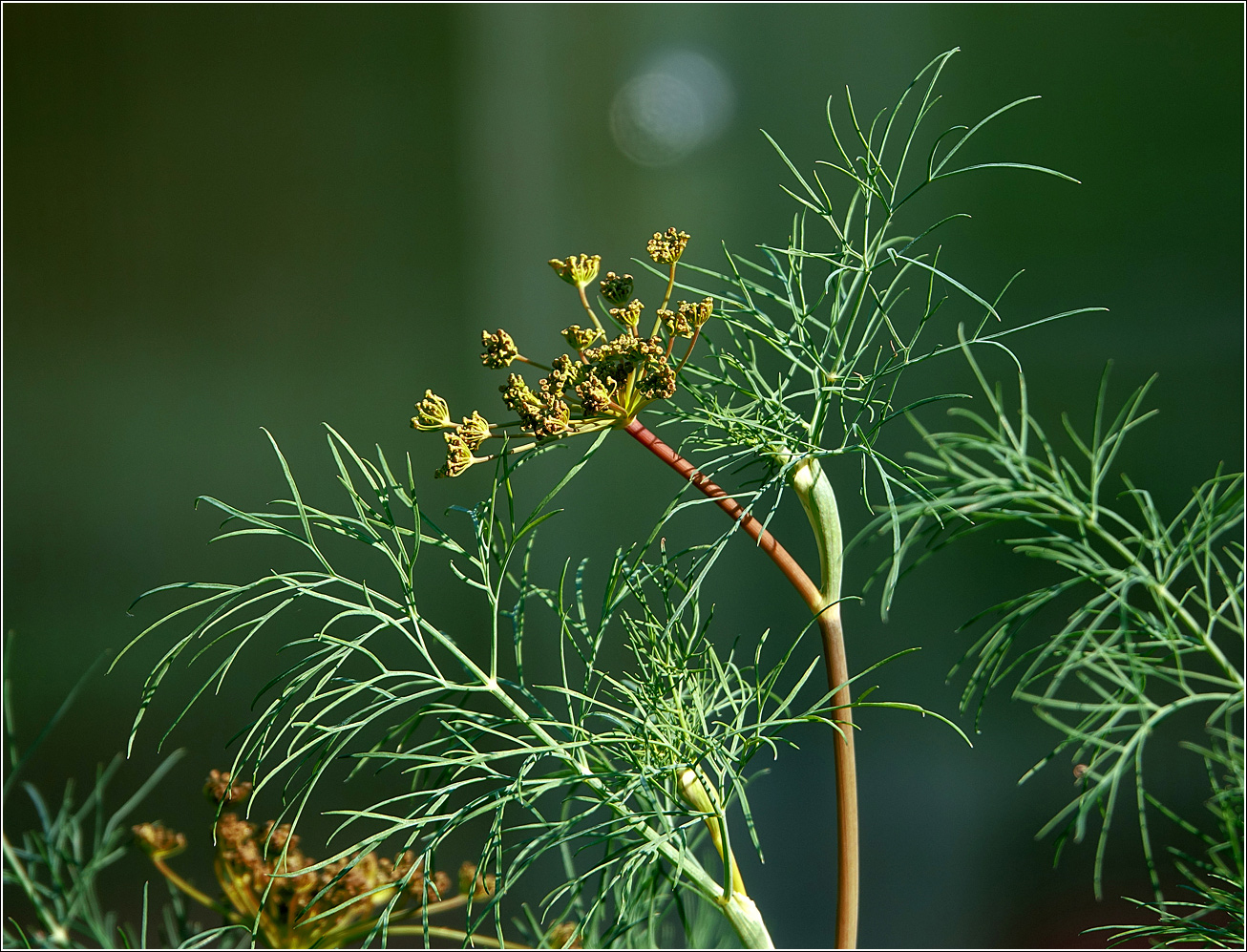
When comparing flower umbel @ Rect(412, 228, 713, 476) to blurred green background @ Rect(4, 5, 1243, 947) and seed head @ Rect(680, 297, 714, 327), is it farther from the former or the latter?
blurred green background @ Rect(4, 5, 1243, 947)

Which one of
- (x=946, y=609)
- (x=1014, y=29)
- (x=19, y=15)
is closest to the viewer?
(x=1014, y=29)

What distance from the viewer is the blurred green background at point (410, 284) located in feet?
2.77

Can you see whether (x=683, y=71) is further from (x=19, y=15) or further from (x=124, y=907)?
(x=124, y=907)

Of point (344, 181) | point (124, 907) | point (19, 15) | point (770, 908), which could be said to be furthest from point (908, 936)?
point (19, 15)

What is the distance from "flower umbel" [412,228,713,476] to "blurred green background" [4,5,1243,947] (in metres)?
0.61

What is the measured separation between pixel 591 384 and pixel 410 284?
82 cm

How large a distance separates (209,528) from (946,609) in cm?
80

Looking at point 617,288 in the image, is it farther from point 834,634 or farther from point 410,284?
point 410,284

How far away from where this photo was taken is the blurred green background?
846 mm

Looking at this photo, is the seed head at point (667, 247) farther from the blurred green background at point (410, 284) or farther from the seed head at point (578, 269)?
the blurred green background at point (410, 284)

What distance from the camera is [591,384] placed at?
9.1 inches

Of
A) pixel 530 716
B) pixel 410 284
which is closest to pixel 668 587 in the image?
pixel 530 716

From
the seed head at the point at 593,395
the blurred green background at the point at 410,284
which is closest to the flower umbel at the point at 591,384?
the seed head at the point at 593,395

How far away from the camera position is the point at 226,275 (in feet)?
3.28
